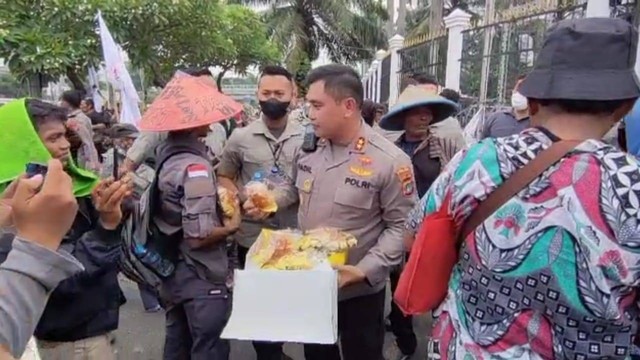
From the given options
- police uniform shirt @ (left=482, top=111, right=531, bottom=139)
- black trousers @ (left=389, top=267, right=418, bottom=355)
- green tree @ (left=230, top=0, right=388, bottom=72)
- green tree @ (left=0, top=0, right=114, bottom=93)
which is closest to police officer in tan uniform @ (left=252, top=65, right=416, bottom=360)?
black trousers @ (left=389, top=267, right=418, bottom=355)

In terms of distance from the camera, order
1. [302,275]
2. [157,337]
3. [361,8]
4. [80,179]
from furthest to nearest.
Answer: [361,8], [157,337], [302,275], [80,179]

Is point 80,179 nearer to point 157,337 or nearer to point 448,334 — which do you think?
point 448,334

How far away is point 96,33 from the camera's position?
10.5 metres

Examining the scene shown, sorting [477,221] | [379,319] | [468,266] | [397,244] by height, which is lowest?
[379,319]

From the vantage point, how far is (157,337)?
4.44 m

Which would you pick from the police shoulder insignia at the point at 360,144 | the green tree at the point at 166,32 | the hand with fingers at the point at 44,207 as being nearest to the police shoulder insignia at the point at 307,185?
the police shoulder insignia at the point at 360,144

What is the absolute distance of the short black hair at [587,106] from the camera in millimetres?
1407

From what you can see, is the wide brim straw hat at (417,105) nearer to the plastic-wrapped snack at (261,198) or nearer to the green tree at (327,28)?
the plastic-wrapped snack at (261,198)

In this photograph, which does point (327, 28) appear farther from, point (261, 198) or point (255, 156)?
point (261, 198)

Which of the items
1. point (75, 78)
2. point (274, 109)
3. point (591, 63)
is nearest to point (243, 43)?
point (75, 78)

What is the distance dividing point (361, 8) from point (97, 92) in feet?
63.4

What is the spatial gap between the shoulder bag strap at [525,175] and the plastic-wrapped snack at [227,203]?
1514 millimetres

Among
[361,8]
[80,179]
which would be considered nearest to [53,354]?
[80,179]

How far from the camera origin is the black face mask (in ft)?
12.1
